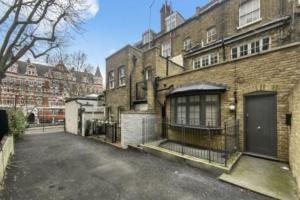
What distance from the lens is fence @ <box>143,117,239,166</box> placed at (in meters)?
6.41

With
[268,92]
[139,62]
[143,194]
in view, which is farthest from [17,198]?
[139,62]

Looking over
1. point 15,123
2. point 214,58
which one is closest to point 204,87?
point 214,58

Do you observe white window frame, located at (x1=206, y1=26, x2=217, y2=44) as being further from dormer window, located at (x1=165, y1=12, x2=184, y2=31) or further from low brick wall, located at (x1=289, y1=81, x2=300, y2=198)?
low brick wall, located at (x1=289, y1=81, x2=300, y2=198)

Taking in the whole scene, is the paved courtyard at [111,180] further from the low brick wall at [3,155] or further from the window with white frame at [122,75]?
the window with white frame at [122,75]

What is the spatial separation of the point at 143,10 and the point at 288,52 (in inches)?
471

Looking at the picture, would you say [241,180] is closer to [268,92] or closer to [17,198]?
[268,92]

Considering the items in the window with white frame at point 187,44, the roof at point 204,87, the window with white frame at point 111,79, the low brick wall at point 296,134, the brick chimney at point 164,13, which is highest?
the brick chimney at point 164,13

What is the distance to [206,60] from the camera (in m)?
11.8

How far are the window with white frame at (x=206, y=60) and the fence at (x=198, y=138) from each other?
17.6ft

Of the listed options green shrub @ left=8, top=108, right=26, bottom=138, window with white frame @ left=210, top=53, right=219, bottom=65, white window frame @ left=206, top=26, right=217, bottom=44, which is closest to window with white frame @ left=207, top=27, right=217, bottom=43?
white window frame @ left=206, top=26, right=217, bottom=44

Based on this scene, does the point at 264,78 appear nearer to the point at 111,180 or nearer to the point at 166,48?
the point at 111,180

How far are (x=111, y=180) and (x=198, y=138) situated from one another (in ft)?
14.5

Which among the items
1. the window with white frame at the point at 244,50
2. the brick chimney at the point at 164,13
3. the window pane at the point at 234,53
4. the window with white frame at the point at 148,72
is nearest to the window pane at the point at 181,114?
the window with white frame at the point at 148,72

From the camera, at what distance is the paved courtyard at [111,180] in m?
4.07
